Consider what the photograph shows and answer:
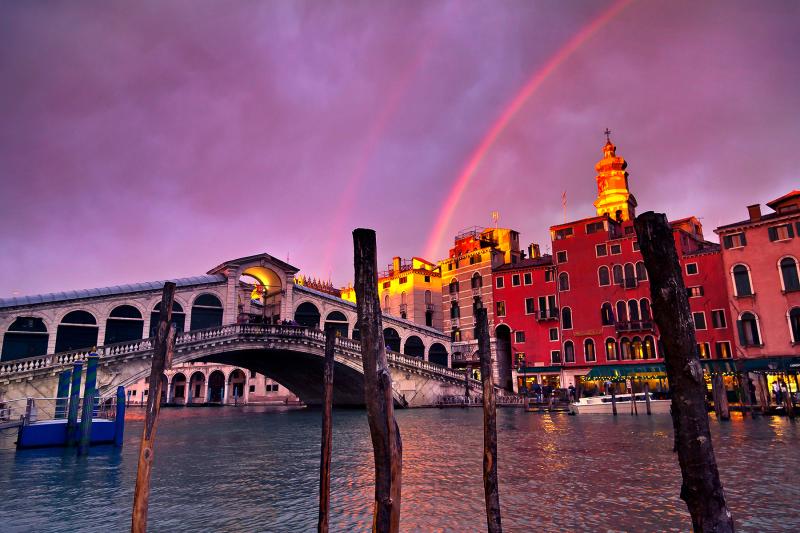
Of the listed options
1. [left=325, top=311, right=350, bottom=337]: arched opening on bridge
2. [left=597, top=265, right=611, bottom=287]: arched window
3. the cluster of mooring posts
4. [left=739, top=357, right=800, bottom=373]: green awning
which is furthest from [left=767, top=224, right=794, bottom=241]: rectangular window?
the cluster of mooring posts

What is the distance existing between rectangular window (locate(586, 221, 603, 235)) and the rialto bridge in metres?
15.4

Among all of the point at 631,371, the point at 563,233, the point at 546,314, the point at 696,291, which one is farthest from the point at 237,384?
the point at 696,291

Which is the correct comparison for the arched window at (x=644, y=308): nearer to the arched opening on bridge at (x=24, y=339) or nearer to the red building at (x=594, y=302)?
the red building at (x=594, y=302)

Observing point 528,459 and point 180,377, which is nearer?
point 528,459

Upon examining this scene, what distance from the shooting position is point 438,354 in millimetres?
46469

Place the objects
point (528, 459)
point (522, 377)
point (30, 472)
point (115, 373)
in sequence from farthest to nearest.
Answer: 1. point (522, 377)
2. point (115, 373)
3. point (528, 459)
4. point (30, 472)

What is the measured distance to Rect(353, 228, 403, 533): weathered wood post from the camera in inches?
211

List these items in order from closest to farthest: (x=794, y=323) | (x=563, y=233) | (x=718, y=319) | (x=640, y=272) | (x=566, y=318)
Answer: (x=794, y=323) < (x=718, y=319) < (x=640, y=272) < (x=566, y=318) < (x=563, y=233)

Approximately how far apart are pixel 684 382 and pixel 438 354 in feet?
139

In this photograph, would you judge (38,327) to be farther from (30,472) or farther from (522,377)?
(522,377)

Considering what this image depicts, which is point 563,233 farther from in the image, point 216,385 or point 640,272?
point 216,385

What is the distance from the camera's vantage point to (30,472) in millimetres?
12547

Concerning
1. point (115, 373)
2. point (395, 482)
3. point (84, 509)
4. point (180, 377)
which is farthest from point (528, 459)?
Result: point (180, 377)

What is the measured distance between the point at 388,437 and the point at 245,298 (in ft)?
152
